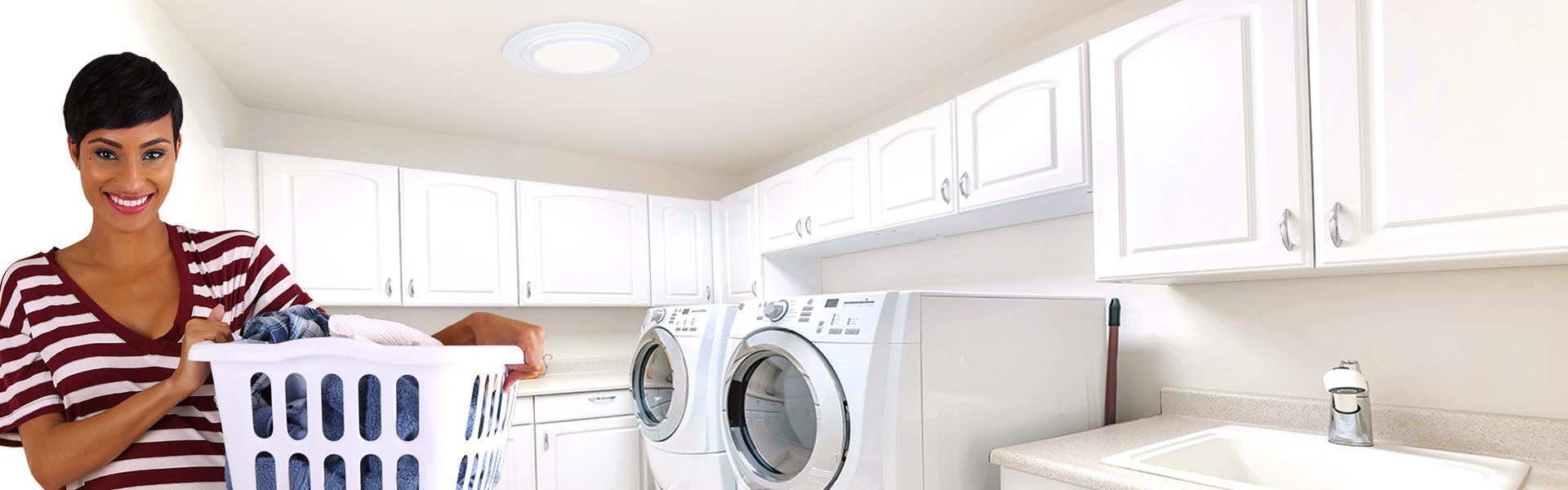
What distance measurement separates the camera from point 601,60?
8.32 ft

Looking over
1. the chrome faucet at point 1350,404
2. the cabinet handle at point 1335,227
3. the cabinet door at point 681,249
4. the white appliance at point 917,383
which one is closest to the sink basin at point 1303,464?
the chrome faucet at point 1350,404

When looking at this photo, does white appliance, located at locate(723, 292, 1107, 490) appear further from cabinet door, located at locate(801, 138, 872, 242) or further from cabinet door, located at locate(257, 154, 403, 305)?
cabinet door, located at locate(257, 154, 403, 305)

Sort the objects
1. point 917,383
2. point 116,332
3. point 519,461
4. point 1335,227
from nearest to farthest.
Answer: point 116,332 → point 1335,227 → point 917,383 → point 519,461

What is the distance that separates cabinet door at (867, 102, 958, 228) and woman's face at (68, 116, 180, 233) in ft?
6.71

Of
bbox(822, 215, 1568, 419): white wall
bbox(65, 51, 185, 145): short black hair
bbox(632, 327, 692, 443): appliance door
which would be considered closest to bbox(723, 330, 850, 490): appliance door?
bbox(632, 327, 692, 443): appliance door

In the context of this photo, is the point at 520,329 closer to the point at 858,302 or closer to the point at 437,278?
the point at 858,302

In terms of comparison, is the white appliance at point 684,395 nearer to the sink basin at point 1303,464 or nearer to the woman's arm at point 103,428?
the sink basin at point 1303,464

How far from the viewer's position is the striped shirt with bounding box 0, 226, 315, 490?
694mm

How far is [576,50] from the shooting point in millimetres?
2434

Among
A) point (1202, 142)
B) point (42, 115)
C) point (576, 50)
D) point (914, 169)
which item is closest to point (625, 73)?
point (576, 50)

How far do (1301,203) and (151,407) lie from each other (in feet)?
6.13

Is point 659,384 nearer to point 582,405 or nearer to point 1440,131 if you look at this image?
point 582,405

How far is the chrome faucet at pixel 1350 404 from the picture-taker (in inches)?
61.3

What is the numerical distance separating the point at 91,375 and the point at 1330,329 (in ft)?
7.59
